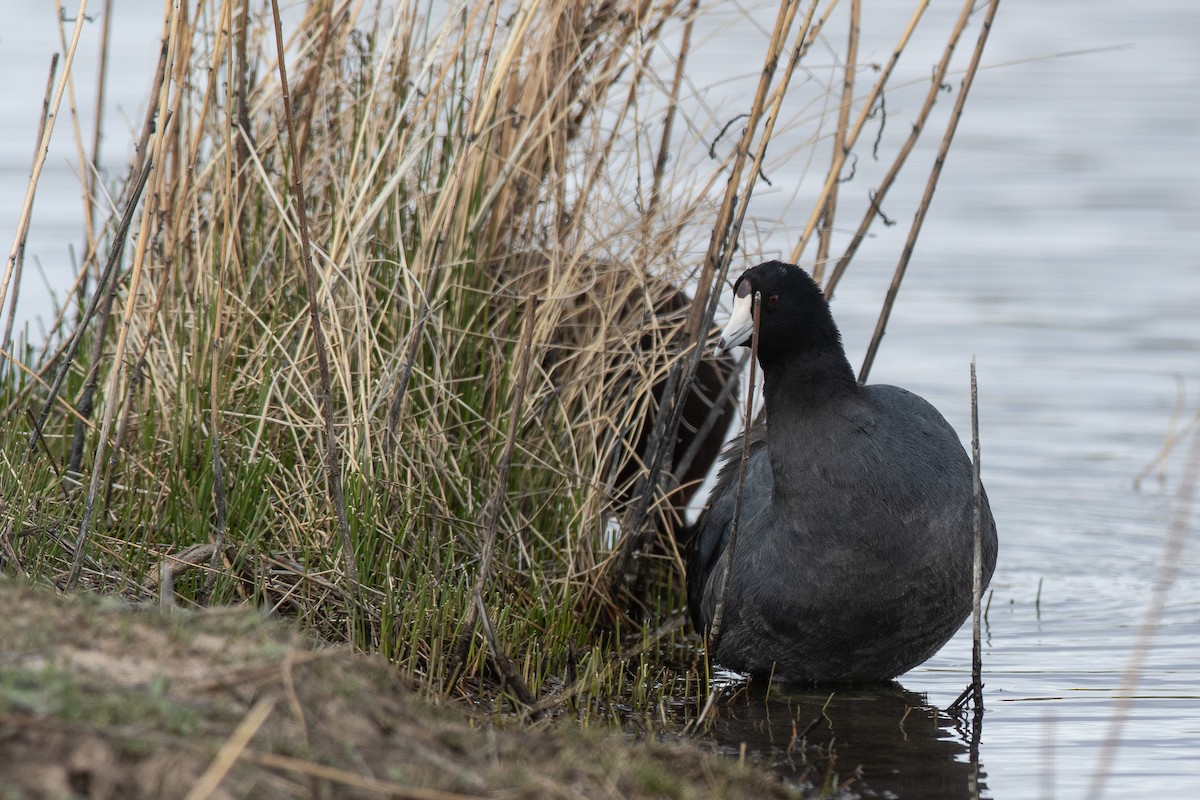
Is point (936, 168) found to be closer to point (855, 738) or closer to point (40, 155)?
point (855, 738)

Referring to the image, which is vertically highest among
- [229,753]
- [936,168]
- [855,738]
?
[936,168]

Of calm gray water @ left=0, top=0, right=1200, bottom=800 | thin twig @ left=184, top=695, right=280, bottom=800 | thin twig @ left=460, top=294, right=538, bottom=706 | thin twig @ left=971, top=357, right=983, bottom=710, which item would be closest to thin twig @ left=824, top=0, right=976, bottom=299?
calm gray water @ left=0, top=0, right=1200, bottom=800

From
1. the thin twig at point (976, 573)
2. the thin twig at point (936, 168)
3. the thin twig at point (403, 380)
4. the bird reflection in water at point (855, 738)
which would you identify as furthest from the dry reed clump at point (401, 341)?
the thin twig at point (976, 573)

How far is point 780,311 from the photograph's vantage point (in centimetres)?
422

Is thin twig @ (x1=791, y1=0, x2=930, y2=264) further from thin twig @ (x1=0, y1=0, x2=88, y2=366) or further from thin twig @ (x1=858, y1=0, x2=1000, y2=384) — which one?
thin twig @ (x1=0, y1=0, x2=88, y2=366)

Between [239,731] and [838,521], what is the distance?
2.21 m

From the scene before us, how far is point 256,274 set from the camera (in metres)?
4.84

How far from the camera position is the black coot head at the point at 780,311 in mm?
4215

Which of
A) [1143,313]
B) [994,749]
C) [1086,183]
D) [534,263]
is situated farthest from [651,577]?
[1086,183]

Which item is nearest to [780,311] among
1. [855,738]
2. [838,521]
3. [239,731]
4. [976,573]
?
[838,521]

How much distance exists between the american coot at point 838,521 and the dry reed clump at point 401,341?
0.32 metres

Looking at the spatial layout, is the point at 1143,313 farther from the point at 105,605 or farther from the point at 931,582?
the point at 105,605

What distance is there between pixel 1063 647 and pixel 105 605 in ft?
10.1

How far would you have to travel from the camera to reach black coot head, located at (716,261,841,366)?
13.8 ft
